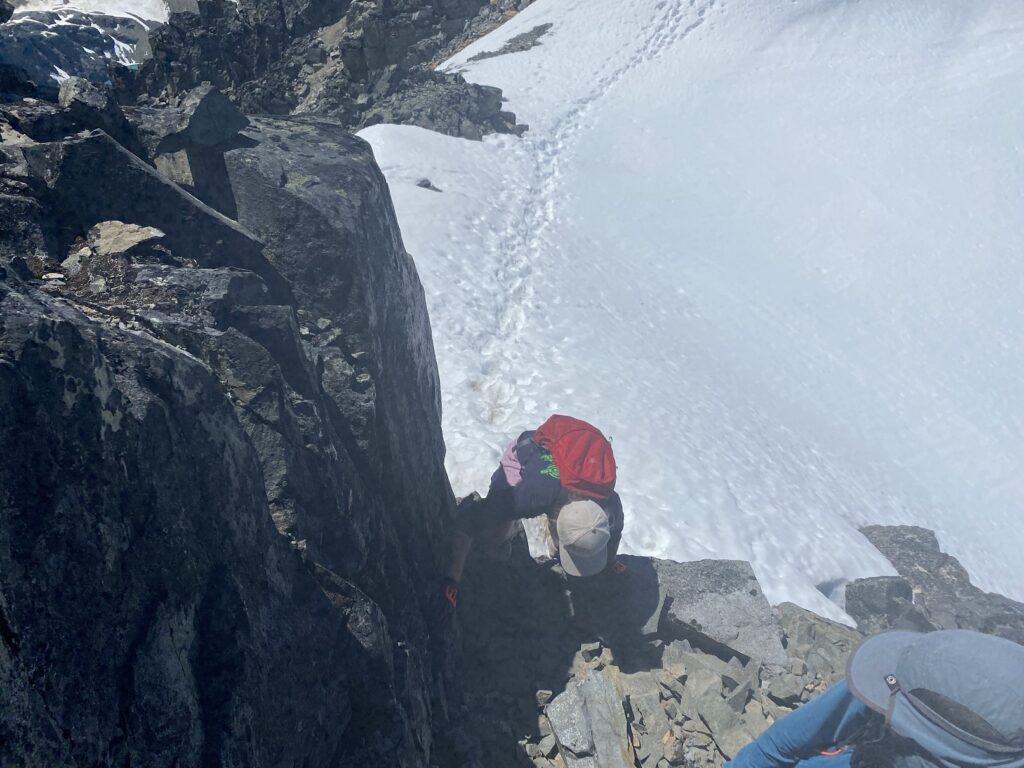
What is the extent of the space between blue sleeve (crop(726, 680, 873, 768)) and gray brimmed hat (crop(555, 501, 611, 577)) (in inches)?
62.0

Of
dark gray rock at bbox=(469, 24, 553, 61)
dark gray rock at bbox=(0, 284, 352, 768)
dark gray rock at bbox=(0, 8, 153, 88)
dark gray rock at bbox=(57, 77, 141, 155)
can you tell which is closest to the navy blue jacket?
dark gray rock at bbox=(0, 284, 352, 768)

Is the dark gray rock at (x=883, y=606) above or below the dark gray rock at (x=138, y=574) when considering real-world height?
below

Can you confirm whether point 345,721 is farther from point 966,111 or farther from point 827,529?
point 966,111

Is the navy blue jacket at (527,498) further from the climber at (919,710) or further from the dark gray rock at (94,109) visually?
the dark gray rock at (94,109)

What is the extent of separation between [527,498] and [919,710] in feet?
8.46

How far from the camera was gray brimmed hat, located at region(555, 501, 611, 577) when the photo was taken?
17.5ft

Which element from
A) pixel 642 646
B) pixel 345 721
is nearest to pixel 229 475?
pixel 345 721

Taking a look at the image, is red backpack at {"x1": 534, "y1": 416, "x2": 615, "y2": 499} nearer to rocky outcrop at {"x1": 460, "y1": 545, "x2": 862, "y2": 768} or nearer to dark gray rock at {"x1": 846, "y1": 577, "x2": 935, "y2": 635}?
rocky outcrop at {"x1": 460, "y1": 545, "x2": 862, "y2": 768}

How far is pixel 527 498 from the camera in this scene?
5.33 metres

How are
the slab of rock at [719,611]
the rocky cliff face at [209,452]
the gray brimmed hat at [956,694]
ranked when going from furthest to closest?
the slab of rock at [719,611] < the gray brimmed hat at [956,694] < the rocky cliff face at [209,452]

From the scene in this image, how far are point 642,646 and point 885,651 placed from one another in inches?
87.2

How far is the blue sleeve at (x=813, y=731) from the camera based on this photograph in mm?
3871

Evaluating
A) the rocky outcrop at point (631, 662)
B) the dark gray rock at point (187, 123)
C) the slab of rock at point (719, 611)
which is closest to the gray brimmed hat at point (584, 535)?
the rocky outcrop at point (631, 662)

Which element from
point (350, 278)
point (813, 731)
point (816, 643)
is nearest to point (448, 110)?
point (350, 278)
